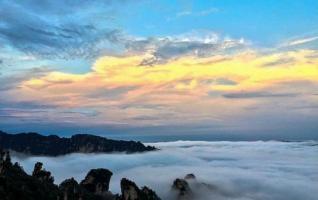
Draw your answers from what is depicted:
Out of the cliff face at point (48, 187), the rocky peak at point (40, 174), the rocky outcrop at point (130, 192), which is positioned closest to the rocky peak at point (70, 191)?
the cliff face at point (48, 187)

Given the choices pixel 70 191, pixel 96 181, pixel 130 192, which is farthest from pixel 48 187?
pixel 96 181

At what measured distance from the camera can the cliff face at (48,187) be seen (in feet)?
427

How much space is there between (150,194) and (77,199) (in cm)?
3166

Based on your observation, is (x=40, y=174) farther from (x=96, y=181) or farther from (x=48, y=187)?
(x=96, y=181)

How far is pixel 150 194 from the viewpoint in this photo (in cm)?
17662

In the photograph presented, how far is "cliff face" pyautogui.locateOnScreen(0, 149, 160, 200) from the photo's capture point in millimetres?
130000

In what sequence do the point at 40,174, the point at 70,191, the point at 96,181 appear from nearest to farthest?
the point at 70,191 < the point at 40,174 < the point at 96,181

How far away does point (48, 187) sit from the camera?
156m

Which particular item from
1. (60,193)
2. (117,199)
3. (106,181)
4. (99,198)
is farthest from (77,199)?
(106,181)

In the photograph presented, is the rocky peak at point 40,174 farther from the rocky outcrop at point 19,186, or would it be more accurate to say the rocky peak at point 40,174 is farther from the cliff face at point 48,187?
the rocky outcrop at point 19,186

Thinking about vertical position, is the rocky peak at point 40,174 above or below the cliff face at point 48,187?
above

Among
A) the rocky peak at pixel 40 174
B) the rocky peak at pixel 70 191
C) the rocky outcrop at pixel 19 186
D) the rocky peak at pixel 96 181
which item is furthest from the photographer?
the rocky peak at pixel 96 181

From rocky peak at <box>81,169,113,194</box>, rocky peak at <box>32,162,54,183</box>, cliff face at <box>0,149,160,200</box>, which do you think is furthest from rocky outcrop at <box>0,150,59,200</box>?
rocky peak at <box>81,169,113,194</box>

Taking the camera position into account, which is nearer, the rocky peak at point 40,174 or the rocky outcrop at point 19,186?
the rocky outcrop at point 19,186
